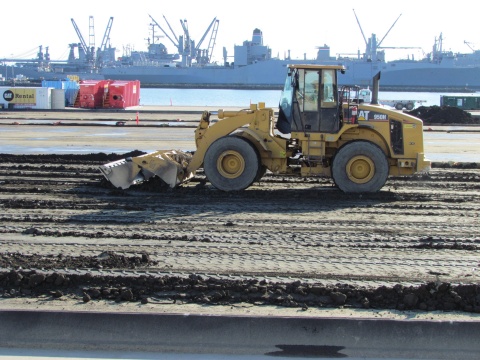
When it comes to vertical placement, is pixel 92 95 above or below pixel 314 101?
above

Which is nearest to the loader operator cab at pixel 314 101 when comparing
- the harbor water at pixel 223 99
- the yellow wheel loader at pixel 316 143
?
the yellow wheel loader at pixel 316 143

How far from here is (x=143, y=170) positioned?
498 inches

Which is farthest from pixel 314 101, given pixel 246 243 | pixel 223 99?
pixel 223 99

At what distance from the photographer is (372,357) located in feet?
18.6

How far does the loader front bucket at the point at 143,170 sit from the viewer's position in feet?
40.4

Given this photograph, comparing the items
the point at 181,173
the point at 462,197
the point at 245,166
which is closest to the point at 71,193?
the point at 181,173

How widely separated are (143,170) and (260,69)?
11784 centimetres

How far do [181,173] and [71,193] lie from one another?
1928 millimetres

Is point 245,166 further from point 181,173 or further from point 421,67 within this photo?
point 421,67

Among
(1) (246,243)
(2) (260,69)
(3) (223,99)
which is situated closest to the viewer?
(1) (246,243)

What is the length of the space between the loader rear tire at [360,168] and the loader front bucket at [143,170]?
2.77m

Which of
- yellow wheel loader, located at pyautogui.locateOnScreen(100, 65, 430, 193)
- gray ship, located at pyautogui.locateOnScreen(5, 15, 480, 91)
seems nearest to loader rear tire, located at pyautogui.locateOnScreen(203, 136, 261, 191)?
yellow wheel loader, located at pyautogui.locateOnScreen(100, 65, 430, 193)

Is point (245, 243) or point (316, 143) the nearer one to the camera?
point (245, 243)

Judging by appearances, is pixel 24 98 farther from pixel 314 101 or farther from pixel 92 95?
pixel 314 101
